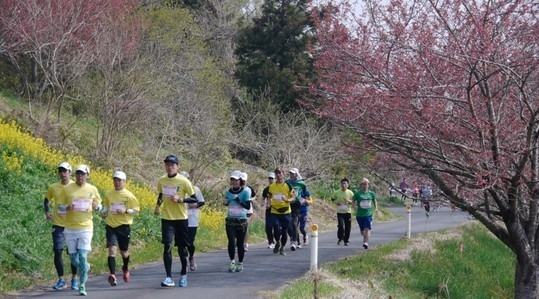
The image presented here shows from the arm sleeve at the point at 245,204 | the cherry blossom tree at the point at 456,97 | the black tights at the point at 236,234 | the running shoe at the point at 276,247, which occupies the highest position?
the cherry blossom tree at the point at 456,97

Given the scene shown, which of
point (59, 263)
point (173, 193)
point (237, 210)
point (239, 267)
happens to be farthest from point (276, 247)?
point (59, 263)

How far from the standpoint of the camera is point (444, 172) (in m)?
14.4

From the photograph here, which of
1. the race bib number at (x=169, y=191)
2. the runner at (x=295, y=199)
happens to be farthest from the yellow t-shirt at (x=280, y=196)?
the race bib number at (x=169, y=191)

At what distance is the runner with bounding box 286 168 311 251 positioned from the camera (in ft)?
59.4

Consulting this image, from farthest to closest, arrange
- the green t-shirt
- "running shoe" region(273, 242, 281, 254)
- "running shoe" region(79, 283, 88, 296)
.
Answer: the green t-shirt < "running shoe" region(273, 242, 281, 254) < "running shoe" region(79, 283, 88, 296)

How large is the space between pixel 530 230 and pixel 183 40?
22.5m

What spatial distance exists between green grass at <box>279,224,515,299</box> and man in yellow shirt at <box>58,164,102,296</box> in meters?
2.84

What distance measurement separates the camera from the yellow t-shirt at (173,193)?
1238 centimetres

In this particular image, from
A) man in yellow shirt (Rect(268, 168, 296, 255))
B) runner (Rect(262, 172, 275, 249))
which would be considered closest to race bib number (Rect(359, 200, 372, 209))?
runner (Rect(262, 172, 275, 249))

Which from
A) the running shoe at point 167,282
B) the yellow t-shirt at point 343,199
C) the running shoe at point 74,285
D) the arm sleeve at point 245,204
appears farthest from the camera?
the yellow t-shirt at point 343,199

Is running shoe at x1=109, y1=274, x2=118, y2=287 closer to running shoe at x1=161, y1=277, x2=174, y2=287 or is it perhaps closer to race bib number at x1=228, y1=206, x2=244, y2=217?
running shoe at x1=161, y1=277, x2=174, y2=287

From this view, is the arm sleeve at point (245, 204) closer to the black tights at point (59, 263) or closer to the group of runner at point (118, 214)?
the group of runner at point (118, 214)

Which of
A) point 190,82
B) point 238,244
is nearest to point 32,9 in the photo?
point 190,82

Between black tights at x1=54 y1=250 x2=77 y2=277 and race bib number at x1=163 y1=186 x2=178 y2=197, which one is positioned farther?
race bib number at x1=163 y1=186 x2=178 y2=197
